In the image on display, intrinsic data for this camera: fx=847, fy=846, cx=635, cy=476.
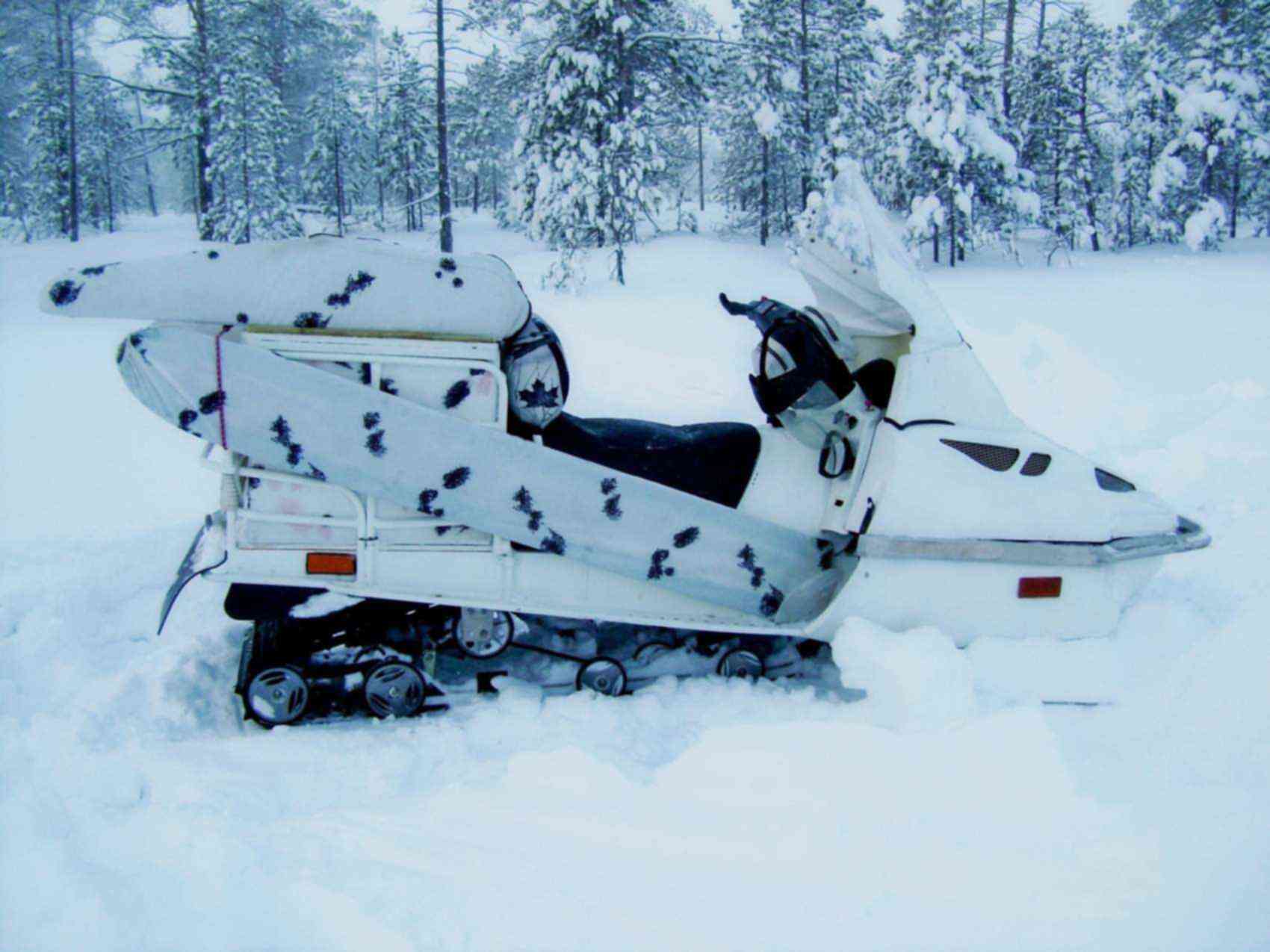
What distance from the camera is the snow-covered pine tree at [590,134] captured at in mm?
16641

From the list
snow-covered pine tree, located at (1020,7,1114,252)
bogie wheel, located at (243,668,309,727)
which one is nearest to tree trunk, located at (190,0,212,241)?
snow-covered pine tree, located at (1020,7,1114,252)

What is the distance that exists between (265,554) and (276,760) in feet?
2.38

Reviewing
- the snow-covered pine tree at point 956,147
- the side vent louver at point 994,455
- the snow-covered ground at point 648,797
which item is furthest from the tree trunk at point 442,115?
the side vent louver at point 994,455

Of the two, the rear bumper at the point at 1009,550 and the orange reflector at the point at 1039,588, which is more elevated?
the rear bumper at the point at 1009,550

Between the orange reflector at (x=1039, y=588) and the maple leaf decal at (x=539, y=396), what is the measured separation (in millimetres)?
1959

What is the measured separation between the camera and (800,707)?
3283 millimetres

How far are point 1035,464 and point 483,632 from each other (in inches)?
89.9

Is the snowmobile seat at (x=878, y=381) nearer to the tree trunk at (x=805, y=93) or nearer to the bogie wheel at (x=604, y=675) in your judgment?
the bogie wheel at (x=604, y=675)

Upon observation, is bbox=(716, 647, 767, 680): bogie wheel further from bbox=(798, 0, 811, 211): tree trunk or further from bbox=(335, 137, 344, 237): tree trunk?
bbox=(335, 137, 344, 237): tree trunk

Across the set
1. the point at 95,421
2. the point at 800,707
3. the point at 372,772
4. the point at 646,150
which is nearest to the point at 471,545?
the point at 372,772

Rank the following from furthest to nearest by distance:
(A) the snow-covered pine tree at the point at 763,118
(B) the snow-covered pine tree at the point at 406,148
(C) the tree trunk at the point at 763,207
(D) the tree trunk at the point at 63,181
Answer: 1. (B) the snow-covered pine tree at the point at 406,148
2. (D) the tree trunk at the point at 63,181
3. (C) the tree trunk at the point at 763,207
4. (A) the snow-covered pine tree at the point at 763,118

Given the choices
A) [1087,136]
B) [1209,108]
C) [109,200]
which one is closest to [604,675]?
[1209,108]

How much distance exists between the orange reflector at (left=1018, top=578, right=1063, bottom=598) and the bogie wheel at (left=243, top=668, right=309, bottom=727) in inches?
110

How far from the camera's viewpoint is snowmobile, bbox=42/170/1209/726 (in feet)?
9.39
